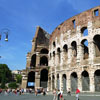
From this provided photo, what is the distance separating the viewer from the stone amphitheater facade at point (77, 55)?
19.7 metres

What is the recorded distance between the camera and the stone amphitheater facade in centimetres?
1966

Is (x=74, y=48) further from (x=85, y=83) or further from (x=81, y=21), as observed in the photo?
(x=85, y=83)

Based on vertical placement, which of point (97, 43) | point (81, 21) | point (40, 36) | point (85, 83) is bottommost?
point (85, 83)

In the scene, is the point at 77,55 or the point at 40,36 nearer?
the point at 77,55

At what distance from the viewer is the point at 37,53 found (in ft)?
101

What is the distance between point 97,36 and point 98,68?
4467 millimetres

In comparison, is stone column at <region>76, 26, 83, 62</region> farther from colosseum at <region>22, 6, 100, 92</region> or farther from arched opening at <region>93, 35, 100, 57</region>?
arched opening at <region>93, 35, 100, 57</region>

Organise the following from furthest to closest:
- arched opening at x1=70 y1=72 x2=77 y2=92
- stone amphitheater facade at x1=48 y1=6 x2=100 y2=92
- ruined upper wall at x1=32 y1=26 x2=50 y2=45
A: ruined upper wall at x1=32 y1=26 x2=50 y2=45, arched opening at x1=70 y1=72 x2=77 y2=92, stone amphitheater facade at x1=48 y1=6 x2=100 y2=92

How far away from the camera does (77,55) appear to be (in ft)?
70.0

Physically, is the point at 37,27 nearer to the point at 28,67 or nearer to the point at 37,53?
the point at 37,53

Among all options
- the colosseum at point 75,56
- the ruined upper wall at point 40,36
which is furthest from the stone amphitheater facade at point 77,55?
the ruined upper wall at point 40,36

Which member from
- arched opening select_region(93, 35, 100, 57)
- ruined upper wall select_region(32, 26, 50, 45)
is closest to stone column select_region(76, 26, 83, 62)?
arched opening select_region(93, 35, 100, 57)

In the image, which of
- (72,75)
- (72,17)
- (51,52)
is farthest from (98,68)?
(51,52)

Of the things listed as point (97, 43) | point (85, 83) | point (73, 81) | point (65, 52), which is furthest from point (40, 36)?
point (85, 83)
